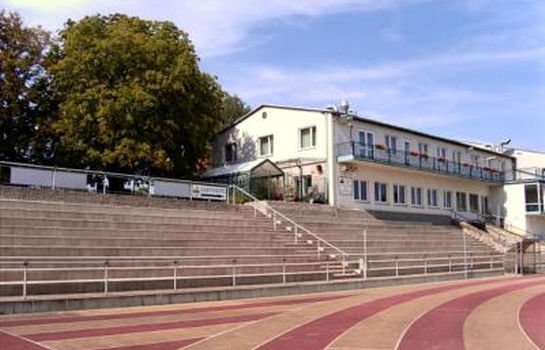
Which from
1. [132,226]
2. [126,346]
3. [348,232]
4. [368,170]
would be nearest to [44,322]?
[126,346]

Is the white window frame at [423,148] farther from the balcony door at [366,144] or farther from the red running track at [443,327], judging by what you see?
the red running track at [443,327]

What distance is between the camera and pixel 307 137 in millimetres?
43375

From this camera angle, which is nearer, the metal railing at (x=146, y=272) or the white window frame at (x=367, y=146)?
the metal railing at (x=146, y=272)

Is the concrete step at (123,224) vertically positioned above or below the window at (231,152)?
below

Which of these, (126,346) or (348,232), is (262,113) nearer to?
(348,232)

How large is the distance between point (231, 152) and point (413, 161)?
11742 millimetres

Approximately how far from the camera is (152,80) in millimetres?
38188

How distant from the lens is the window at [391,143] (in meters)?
46.5

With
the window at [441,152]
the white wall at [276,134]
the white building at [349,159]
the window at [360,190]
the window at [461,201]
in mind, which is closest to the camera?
the white building at [349,159]

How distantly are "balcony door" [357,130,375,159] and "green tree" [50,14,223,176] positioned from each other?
9.61 m

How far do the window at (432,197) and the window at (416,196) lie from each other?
1.29 m

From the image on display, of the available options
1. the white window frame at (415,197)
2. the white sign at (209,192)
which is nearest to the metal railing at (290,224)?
the white sign at (209,192)

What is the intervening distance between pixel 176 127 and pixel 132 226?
45.5 ft

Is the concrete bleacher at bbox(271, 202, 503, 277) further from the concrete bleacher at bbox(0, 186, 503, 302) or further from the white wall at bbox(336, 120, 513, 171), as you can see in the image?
the white wall at bbox(336, 120, 513, 171)
